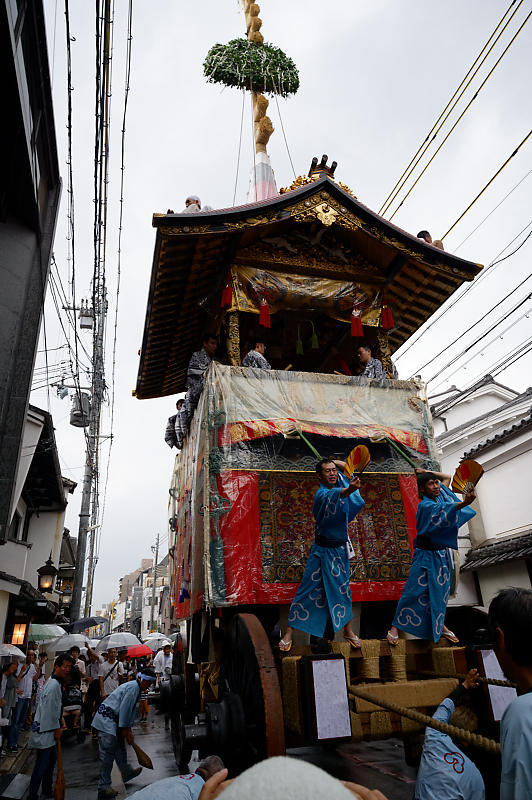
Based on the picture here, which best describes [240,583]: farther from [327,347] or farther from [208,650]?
[327,347]

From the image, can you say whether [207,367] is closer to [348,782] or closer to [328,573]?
Result: [328,573]

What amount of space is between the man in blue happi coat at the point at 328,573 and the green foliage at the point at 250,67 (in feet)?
31.4

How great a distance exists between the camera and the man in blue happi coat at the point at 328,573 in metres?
4.07

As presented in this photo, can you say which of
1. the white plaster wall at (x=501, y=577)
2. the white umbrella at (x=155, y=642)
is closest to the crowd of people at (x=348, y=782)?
the white plaster wall at (x=501, y=577)

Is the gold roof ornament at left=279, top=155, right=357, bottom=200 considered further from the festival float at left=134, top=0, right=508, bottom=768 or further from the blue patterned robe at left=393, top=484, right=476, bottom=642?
the blue patterned robe at left=393, top=484, right=476, bottom=642

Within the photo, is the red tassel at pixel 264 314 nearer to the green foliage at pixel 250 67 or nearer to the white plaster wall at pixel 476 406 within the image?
the green foliage at pixel 250 67

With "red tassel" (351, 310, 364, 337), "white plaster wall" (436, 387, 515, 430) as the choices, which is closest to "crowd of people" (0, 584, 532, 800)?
"red tassel" (351, 310, 364, 337)

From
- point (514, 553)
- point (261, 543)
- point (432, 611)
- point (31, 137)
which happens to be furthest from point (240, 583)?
point (514, 553)

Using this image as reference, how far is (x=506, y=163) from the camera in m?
6.67

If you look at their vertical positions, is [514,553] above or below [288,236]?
below

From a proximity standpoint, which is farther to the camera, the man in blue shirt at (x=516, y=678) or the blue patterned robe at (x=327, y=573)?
the blue patterned robe at (x=327, y=573)

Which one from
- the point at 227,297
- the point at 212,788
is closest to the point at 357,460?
the point at 212,788

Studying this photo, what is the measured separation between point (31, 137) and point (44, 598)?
13.7 meters

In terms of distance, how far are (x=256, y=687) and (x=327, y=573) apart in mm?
1133
